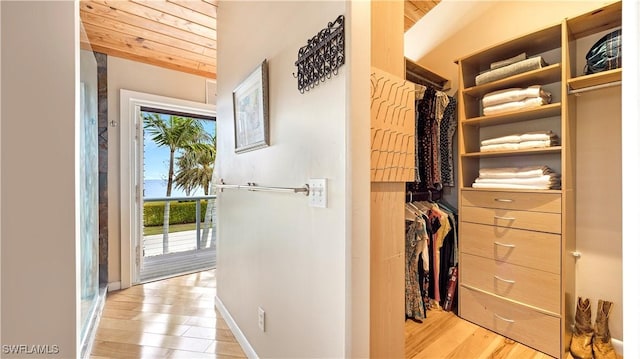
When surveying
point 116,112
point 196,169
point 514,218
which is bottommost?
point 514,218

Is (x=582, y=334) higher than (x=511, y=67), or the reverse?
(x=511, y=67)

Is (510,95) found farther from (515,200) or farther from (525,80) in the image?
(515,200)

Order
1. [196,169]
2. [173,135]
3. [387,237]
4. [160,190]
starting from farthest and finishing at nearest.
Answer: [196,169], [173,135], [160,190], [387,237]

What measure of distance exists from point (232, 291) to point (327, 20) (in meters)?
1.88

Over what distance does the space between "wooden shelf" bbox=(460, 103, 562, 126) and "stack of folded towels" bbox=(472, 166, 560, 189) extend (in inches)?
15.1

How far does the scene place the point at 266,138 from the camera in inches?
58.0

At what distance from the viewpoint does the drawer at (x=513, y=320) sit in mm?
1681

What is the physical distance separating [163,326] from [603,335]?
9.78ft

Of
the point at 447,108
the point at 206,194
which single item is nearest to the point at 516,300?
the point at 447,108

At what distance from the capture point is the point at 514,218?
1833 mm

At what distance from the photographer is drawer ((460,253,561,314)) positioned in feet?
5.51

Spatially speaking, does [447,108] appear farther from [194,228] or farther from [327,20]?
[194,228]

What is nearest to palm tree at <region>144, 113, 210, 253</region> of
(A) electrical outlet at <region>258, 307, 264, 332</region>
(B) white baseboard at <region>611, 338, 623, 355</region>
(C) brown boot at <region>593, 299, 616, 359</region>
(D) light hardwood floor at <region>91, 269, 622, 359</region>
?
(D) light hardwood floor at <region>91, 269, 622, 359</region>
